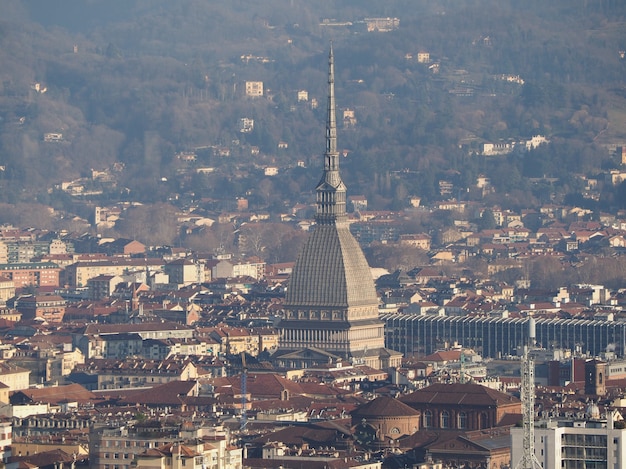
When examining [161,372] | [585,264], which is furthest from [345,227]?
[585,264]

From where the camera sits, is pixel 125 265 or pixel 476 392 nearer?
pixel 476 392

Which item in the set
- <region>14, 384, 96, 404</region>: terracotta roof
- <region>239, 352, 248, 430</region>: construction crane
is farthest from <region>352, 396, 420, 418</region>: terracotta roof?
<region>14, 384, 96, 404</region>: terracotta roof

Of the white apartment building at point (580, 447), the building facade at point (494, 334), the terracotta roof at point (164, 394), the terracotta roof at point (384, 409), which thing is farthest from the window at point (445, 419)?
the building facade at point (494, 334)

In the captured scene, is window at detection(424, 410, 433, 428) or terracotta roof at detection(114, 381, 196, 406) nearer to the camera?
window at detection(424, 410, 433, 428)

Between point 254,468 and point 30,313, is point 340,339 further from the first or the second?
point 254,468

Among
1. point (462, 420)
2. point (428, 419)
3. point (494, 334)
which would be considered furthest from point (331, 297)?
point (462, 420)

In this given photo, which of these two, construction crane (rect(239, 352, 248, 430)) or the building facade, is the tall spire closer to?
the building facade

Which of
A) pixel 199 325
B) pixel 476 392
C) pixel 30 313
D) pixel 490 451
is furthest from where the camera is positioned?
pixel 30 313

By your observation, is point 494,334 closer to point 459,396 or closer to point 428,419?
point 459,396
